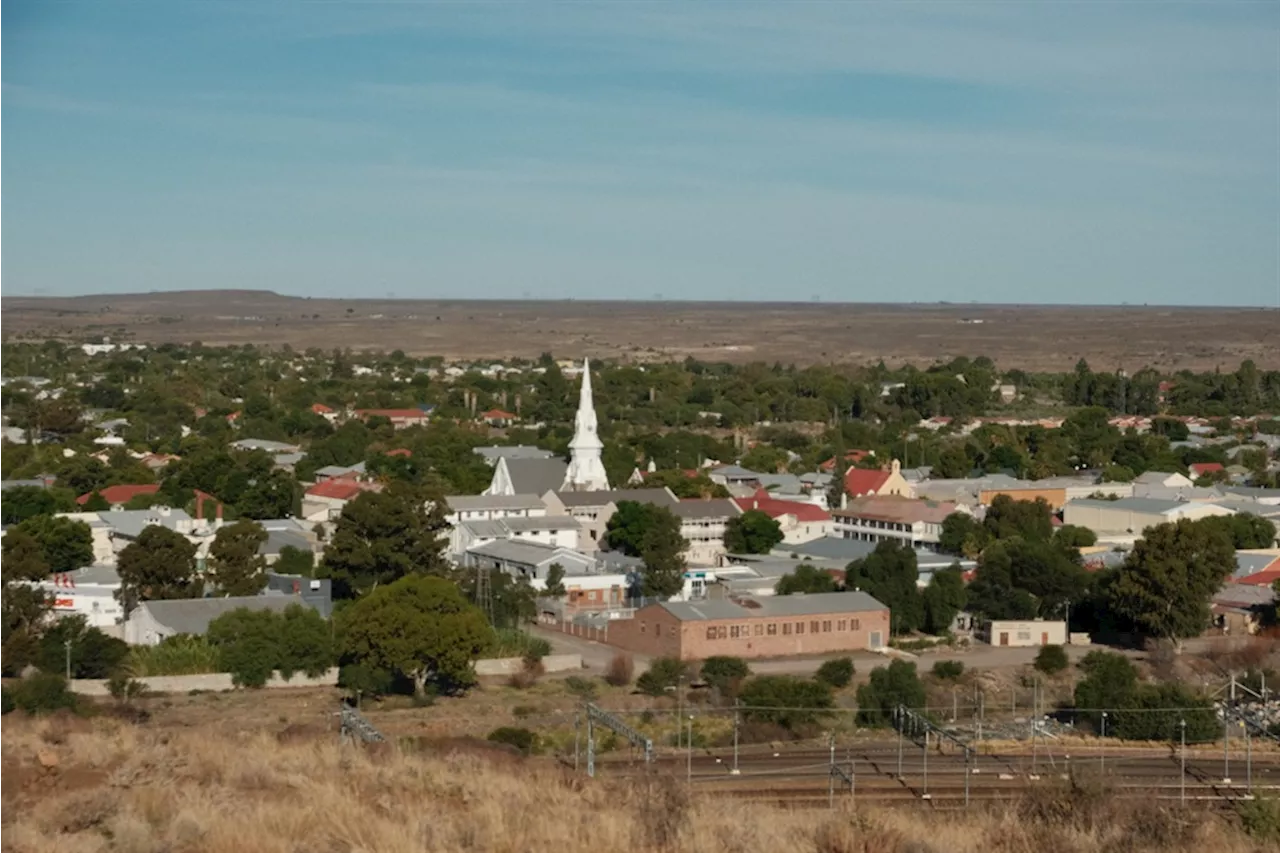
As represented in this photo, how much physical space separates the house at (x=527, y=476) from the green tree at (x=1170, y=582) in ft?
54.4

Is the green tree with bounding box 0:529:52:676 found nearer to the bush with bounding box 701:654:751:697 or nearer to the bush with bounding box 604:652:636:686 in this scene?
the bush with bounding box 604:652:636:686

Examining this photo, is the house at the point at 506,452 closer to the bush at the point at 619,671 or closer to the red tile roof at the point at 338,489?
the red tile roof at the point at 338,489

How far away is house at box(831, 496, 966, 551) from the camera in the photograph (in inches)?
1687

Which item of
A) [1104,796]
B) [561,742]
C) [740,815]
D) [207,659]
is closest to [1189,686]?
[561,742]

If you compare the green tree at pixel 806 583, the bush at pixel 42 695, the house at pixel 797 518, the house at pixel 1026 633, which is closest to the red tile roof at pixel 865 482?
the house at pixel 797 518

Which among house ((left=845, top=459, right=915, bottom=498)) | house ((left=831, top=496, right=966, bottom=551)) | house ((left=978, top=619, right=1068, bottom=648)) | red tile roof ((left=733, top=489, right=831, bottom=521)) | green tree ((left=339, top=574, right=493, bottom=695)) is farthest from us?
house ((left=845, top=459, right=915, bottom=498))

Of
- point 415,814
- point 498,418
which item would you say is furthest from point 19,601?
point 498,418

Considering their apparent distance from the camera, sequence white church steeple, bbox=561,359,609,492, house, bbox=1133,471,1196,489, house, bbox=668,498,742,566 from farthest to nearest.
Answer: house, bbox=1133,471,1196,489
white church steeple, bbox=561,359,609,492
house, bbox=668,498,742,566

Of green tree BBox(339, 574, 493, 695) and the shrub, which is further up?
green tree BBox(339, 574, 493, 695)

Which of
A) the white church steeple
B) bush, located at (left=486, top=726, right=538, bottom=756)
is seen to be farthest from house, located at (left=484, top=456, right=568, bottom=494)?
bush, located at (left=486, top=726, right=538, bottom=756)

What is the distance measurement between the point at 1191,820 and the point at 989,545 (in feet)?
87.7

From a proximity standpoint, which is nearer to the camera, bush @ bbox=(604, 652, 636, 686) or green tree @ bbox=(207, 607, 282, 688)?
green tree @ bbox=(207, 607, 282, 688)

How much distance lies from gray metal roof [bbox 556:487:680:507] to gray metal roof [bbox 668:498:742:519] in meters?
0.57

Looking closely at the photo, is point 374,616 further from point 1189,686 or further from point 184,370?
point 184,370
